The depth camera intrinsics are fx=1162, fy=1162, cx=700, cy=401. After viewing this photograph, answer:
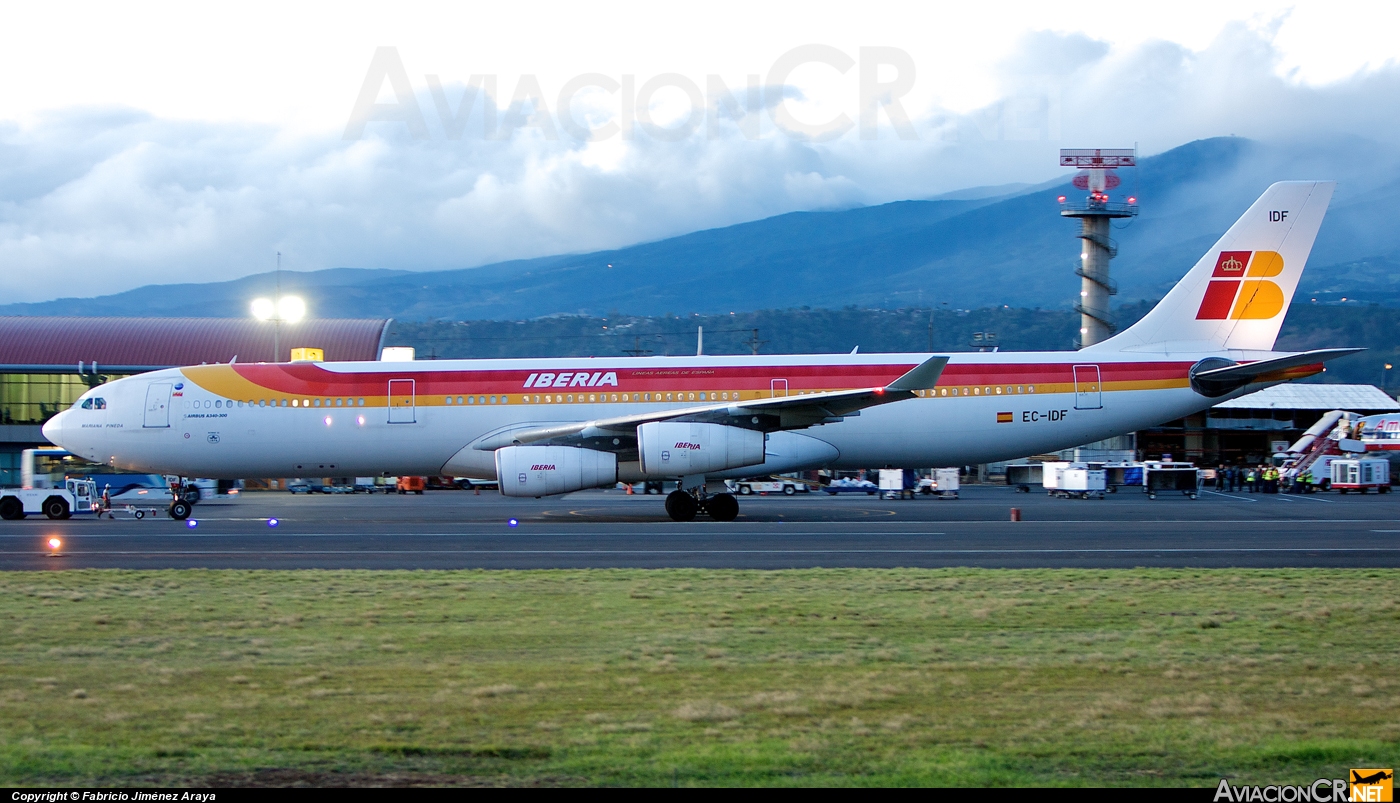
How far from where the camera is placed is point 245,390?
26.0m

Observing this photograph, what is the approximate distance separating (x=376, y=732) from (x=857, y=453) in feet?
65.2

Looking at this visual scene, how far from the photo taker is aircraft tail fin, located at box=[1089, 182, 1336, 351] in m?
26.8

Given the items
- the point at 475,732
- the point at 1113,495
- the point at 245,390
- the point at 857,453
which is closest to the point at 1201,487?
the point at 1113,495

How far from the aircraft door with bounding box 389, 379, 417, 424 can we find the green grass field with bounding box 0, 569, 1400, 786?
1236 cm

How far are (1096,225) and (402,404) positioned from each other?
58.7 m

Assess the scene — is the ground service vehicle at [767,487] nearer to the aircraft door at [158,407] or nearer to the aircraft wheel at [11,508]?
the aircraft door at [158,407]

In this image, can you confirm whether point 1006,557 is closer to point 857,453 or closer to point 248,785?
point 857,453

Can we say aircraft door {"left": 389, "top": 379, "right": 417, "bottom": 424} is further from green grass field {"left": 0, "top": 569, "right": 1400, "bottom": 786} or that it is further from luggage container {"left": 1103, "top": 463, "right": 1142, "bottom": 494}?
luggage container {"left": 1103, "top": 463, "right": 1142, "bottom": 494}

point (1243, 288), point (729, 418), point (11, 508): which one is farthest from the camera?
point (11, 508)

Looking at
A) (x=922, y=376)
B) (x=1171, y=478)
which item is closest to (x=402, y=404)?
(x=922, y=376)

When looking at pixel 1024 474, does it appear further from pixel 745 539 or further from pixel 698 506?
pixel 745 539

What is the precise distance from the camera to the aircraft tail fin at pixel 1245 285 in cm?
2681

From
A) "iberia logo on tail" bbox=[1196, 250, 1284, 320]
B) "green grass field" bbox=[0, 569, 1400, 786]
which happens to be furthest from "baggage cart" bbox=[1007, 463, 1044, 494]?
"green grass field" bbox=[0, 569, 1400, 786]

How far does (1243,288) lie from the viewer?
26969mm
